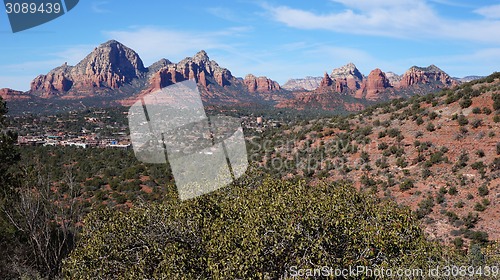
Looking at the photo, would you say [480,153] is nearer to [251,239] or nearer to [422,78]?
[251,239]

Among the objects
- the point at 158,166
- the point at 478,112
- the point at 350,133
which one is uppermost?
the point at 478,112

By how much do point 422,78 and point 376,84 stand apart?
2090 cm

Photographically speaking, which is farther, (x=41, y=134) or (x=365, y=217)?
(x=41, y=134)

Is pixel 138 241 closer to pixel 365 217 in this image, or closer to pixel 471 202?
pixel 365 217

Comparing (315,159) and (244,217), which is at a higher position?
(244,217)

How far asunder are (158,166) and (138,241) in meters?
32.4

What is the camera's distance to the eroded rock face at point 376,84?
160 meters

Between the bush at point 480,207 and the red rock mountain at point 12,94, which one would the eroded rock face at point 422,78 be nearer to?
the bush at point 480,207

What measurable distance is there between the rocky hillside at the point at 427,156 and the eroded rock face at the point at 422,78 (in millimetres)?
133034

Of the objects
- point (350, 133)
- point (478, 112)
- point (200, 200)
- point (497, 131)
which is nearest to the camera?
point (200, 200)


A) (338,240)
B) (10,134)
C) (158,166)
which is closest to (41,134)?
(158,166)

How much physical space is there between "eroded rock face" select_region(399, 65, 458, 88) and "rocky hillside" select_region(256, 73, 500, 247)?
133034 millimetres

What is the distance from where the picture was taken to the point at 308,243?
8.40 m

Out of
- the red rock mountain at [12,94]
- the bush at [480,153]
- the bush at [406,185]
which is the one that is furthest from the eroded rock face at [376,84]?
the red rock mountain at [12,94]
